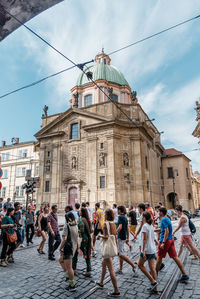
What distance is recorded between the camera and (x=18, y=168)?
139 ft

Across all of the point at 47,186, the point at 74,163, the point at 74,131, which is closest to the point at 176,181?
the point at 74,163

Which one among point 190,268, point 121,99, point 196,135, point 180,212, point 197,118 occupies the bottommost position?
point 190,268

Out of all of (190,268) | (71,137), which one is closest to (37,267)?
(190,268)

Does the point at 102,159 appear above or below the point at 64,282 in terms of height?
above

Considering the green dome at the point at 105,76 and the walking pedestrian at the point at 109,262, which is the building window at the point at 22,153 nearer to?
the green dome at the point at 105,76

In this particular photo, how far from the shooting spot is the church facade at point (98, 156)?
87.9ft

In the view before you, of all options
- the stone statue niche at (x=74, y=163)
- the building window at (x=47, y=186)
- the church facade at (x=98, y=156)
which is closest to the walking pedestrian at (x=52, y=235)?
the church facade at (x=98, y=156)

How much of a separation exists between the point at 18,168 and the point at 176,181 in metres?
30.1

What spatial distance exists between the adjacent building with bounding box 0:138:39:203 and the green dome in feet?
51.1

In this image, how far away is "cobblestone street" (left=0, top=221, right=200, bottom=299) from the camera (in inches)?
178

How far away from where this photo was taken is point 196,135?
29766 mm

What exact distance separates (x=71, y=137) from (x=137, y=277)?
26.7 m

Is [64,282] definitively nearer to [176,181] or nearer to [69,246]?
[69,246]

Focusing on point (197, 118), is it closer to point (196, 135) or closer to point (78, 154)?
point (196, 135)
